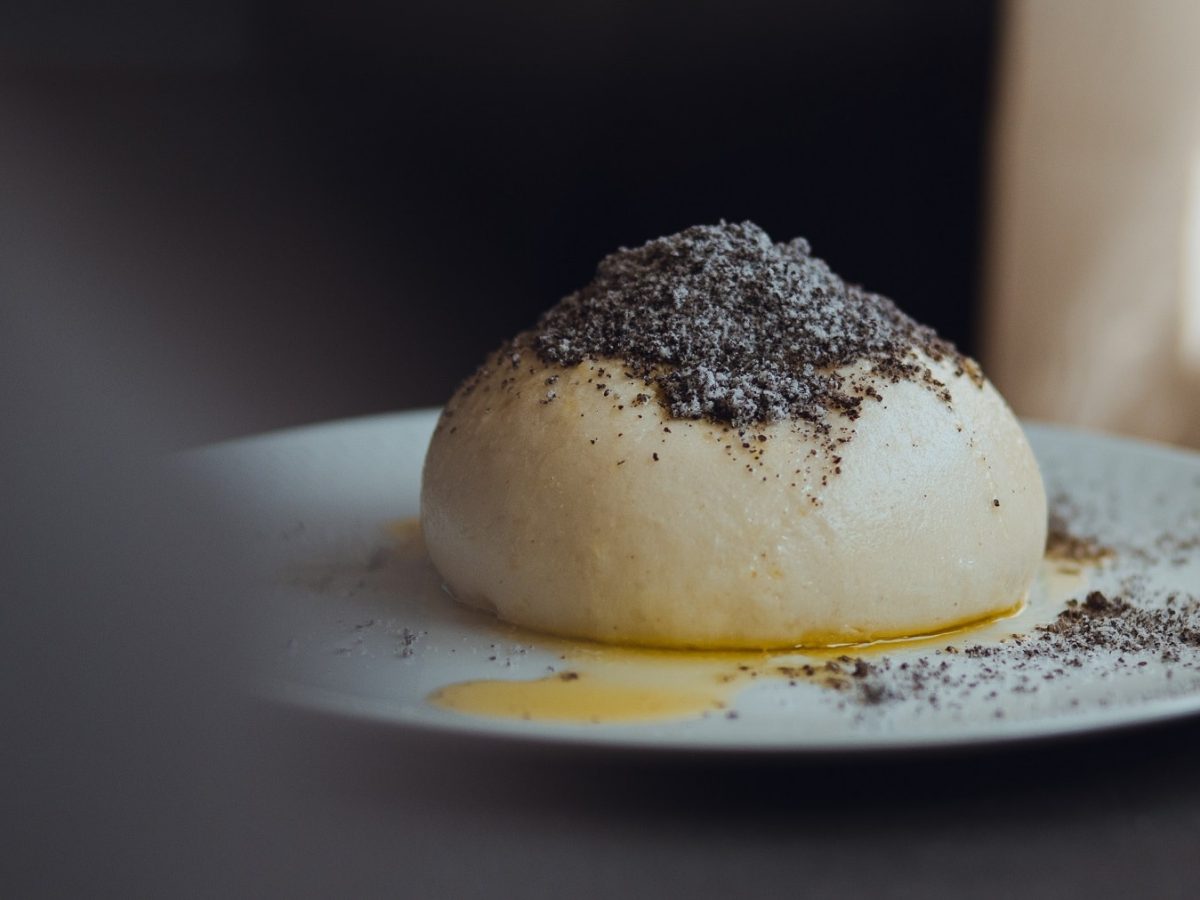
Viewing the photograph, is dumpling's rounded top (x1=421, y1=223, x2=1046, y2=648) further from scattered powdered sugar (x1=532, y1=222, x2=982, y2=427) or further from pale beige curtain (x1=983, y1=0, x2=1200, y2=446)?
pale beige curtain (x1=983, y1=0, x2=1200, y2=446)

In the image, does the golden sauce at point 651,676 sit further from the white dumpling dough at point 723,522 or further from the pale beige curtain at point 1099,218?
the pale beige curtain at point 1099,218

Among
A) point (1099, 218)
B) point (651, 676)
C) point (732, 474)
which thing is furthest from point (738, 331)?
point (1099, 218)

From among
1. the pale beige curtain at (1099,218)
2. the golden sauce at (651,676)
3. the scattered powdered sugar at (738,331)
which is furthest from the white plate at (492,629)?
the pale beige curtain at (1099,218)

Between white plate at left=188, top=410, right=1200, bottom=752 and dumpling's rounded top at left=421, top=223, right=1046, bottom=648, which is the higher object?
dumpling's rounded top at left=421, top=223, right=1046, bottom=648

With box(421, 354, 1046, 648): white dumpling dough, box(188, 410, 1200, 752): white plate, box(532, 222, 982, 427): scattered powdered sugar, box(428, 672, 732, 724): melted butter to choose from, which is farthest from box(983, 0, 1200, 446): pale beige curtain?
box(428, 672, 732, 724): melted butter

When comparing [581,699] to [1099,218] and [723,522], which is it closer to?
[723,522]

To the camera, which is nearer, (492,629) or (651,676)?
(651,676)

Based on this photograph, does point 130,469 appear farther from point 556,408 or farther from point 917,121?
point 917,121
